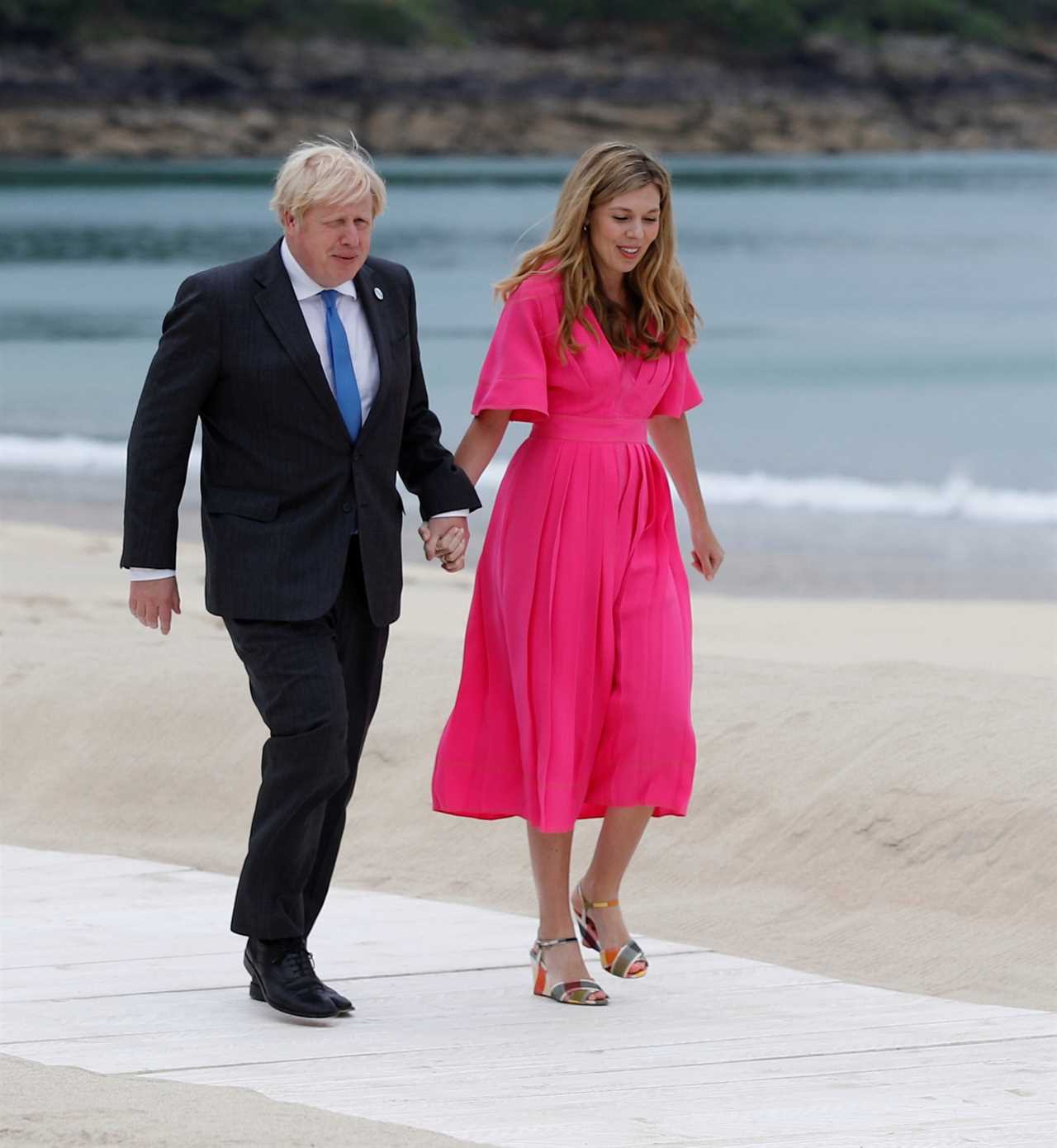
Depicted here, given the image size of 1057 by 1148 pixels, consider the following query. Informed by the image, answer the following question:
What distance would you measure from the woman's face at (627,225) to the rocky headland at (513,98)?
275 feet

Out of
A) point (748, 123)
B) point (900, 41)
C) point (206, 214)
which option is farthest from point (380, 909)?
point (900, 41)

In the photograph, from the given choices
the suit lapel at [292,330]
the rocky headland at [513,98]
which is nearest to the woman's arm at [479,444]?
the suit lapel at [292,330]

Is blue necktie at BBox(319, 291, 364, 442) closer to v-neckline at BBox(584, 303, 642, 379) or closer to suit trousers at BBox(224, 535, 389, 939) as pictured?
suit trousers at BBox(224, 535, 389, 939)

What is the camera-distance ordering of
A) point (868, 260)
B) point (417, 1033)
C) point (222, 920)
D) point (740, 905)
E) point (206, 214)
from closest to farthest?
point (417, 1033), point (222, 920), point (740, 905), point (868, 260), point (206, 214)

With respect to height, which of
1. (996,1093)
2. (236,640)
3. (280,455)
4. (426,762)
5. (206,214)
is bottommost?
(206,214)

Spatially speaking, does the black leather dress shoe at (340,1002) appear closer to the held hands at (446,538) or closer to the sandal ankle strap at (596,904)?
the sandal ankle strap at (596,904)

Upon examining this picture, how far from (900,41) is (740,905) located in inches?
3855

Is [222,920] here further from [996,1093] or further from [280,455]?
[996,1093]

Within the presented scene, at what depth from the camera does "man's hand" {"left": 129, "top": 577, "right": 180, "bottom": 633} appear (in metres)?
3.55

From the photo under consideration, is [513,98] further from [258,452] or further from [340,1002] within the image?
[340,1002]

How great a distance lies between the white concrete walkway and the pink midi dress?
359 mm

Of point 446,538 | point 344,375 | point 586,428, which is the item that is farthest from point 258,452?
point 586,428

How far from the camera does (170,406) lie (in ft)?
11.4

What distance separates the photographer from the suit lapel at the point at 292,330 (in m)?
3.50
